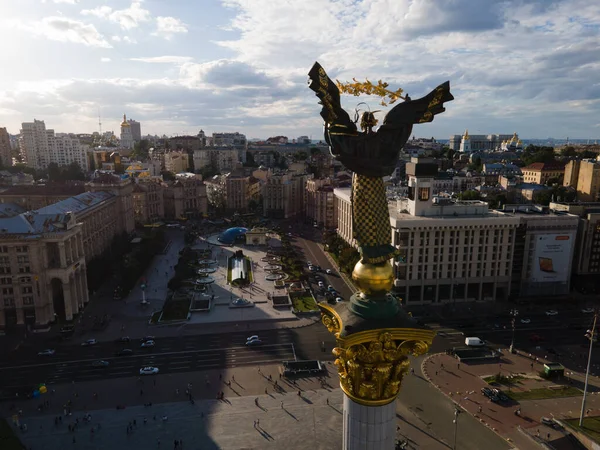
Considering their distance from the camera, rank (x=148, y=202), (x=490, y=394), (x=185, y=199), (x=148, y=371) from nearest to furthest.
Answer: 1. (x=490, y=394)
2. (x=148, y=371)
3. (x=148, y=202)
4. (x=185, y=199)

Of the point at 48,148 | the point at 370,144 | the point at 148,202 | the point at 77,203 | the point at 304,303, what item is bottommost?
the point at 304,303

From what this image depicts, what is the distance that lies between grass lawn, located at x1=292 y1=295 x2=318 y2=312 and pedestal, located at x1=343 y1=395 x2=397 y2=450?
54.3 meters

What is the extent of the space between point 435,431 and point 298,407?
12.8 metres

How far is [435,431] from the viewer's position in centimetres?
4075

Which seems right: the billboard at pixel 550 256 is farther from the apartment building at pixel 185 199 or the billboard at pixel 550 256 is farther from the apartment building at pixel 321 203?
the apartment building at pixel 185 199

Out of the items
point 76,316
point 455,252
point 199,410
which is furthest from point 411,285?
point 76,316

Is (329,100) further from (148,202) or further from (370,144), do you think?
(148,202)

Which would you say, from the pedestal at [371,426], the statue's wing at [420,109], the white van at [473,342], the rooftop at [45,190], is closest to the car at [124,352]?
the white van at [473,342]

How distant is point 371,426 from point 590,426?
123 feet

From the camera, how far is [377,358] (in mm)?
13664

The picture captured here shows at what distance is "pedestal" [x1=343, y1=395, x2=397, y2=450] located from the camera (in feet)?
45.5

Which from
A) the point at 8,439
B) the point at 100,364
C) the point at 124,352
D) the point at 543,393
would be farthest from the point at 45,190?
the point at 543,393

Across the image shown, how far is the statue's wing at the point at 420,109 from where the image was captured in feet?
48.2

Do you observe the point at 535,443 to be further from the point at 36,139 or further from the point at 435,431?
the point at 36,139
